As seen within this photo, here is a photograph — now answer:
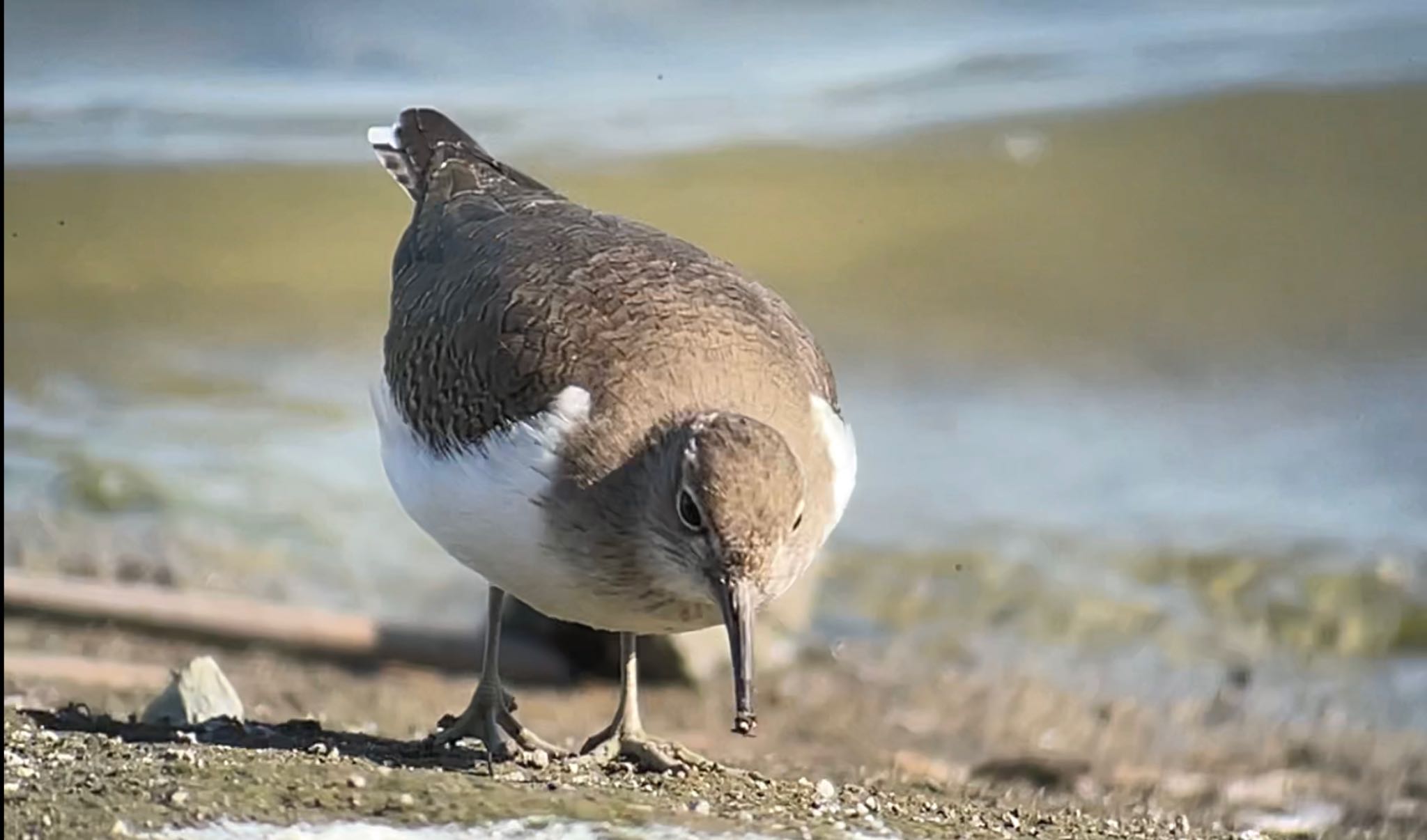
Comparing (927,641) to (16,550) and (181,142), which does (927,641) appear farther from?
(181,142)

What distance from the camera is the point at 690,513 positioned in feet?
13.8

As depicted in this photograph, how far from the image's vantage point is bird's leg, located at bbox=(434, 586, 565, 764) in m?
5.28

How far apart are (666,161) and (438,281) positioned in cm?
822

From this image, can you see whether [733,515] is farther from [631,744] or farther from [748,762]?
[748,762]

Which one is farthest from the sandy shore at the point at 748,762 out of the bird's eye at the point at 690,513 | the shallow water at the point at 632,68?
the shallow water at the point at 632,68

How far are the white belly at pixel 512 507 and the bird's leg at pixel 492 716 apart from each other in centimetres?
63

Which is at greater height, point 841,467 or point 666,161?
point 666,161

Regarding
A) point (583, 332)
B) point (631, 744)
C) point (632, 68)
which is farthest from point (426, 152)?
point (632, 68)

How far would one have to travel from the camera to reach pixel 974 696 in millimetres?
7254

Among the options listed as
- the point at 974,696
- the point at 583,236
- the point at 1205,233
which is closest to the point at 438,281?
the point at 583,236

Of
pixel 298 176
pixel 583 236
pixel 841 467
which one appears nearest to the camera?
pixel 841 467

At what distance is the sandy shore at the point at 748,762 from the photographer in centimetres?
402

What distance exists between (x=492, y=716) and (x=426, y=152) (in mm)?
1816

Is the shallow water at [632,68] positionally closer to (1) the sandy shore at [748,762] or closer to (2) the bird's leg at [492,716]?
(1) the sandy shore at [748,762]
